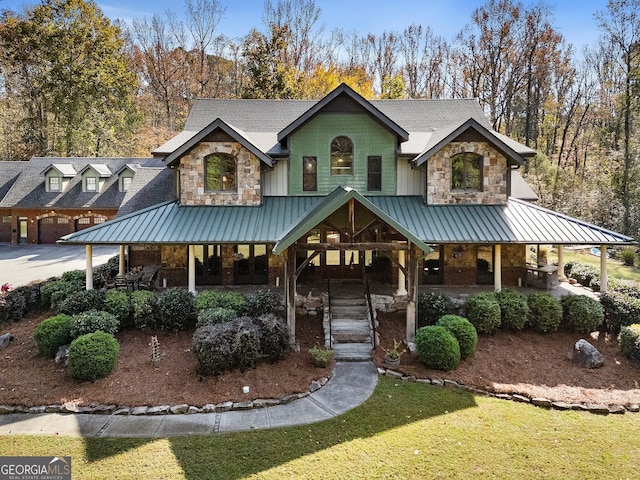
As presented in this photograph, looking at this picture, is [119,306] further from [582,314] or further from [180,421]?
[582,314]

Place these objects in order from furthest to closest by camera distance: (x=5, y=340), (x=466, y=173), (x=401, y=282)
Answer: (x=466, y=173)
(x=401, y=282)
(x=5, y=340)

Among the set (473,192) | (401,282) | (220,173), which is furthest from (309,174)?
(473,192)

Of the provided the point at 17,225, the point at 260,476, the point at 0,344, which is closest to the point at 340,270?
the point at 260,476

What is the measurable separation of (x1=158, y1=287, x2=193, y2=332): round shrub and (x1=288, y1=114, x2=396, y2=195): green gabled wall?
21.0 feet

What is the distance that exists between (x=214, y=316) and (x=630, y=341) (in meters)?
12.4

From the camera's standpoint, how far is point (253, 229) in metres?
15.2

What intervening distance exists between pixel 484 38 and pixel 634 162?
17.7 meters

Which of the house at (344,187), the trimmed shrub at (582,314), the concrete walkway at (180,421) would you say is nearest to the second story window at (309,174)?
the house at (344,187)

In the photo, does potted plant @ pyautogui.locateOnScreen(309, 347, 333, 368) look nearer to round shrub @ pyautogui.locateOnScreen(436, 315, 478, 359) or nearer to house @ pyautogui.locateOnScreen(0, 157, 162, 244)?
round shrub @ pyautogui.locateOnScreen(436, 315, 478, 359)

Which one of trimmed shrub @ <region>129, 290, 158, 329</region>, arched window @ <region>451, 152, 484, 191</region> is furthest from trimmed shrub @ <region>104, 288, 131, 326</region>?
arched window @ <region>451, 152, 484, 191</region>

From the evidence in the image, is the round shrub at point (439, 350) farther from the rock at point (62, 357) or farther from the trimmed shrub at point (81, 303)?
the trimmed shrub at point (81, 303)

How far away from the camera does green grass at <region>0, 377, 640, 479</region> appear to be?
718 cm

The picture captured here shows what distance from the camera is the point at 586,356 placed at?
38.4 feet

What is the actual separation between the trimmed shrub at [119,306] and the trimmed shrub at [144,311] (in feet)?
0.60
